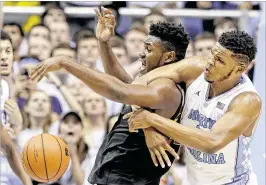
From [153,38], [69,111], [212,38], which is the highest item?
[153,38]

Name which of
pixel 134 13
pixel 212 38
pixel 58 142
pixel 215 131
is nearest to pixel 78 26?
pixel 134 13

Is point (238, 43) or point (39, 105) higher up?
point (238, 43)

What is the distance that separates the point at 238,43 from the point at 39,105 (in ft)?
8.36

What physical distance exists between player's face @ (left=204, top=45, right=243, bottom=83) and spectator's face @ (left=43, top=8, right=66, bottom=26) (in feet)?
8.28

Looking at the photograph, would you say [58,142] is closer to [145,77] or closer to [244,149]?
[145,77]

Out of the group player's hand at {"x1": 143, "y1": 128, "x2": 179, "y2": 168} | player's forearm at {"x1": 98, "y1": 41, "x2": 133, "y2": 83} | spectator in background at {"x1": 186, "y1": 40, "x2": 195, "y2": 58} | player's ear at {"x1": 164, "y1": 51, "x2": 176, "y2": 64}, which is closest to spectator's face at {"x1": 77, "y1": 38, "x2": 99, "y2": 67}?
spectator in background at {"x1": 186, "y1": 40, "x2": 195, "y2": 58}

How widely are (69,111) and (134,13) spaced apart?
960mm

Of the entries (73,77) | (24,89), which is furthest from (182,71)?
(24,89)

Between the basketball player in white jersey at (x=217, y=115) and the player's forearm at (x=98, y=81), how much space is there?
0.52 ft

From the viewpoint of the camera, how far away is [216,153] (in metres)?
3.29

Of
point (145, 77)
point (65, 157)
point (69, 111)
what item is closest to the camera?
point (145, 77)

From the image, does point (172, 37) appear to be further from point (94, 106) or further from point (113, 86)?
point (94, 106)

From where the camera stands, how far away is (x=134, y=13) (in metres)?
5.43

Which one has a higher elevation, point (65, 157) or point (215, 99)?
point (215, 99)
